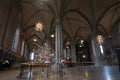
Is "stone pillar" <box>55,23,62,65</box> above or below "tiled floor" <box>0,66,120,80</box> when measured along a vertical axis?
above

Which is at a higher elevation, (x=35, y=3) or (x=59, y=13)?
(x=35, y=3)

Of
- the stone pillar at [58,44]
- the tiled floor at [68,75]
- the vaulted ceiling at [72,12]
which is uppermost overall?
the vaulted ceiling at [72,12]

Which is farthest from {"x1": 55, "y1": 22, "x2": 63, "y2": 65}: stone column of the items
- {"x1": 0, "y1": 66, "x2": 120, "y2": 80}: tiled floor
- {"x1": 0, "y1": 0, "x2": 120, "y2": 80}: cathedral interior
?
{"x1": 0, "y1": 66, "x2": 120, "y2": 80}: tiled floor

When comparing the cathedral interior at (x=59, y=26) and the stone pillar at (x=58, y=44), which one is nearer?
the cathedral interior at (x=59, y=26)

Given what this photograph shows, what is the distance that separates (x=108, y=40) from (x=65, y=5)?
10843 millimetres

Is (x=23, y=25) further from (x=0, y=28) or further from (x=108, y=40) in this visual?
(x=108, y=40)

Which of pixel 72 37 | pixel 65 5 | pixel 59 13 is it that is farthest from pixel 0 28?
pixel 72 37

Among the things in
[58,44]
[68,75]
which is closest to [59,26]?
[58,44]

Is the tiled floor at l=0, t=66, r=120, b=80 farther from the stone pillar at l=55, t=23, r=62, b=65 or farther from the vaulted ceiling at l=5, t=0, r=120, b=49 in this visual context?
the vaulted ceiling at l=5, t=0, r=120, b=49

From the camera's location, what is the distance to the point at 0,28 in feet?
27.9

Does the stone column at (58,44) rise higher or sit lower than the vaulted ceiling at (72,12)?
lower

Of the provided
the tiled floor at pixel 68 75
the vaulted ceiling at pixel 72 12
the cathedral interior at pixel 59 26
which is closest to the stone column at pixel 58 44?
the cathedral interior at pixel 59 26

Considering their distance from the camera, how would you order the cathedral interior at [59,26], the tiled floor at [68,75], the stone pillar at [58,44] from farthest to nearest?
1. the stone pillar at [58,44]
2. the cathedral interior at [59,26]
3. the tiled floor at [68,75]

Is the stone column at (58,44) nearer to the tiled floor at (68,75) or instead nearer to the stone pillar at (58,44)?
the stone pillar at (58,44)
